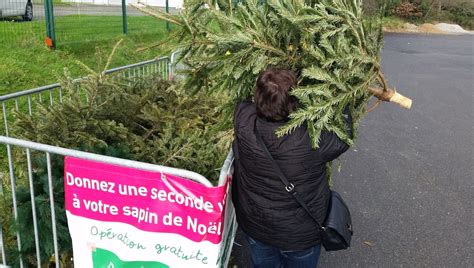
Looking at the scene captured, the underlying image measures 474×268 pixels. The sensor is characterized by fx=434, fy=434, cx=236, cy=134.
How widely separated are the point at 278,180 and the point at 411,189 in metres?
3.14

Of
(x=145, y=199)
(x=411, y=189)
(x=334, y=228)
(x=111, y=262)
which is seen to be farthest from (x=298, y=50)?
(x=411, y=189)

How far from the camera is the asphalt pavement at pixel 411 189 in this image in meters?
3.61

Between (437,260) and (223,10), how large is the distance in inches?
103

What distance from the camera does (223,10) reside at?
2758mm

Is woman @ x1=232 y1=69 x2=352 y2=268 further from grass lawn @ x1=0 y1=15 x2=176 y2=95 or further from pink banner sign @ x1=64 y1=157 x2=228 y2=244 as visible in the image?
grass lawn @ x1=0 y1=15 x2=176 y2=95

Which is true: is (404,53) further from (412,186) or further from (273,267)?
(273,267)

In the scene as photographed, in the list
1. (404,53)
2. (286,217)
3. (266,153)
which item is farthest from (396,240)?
(404,53)

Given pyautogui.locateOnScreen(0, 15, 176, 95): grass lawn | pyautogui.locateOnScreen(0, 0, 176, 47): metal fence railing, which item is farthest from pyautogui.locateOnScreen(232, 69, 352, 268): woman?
pyautogui.locateOnScreen(0, 0, 176, 47): metal fence railing

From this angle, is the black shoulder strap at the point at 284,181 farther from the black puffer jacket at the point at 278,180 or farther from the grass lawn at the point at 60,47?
the grass lawn at the point at 60,47

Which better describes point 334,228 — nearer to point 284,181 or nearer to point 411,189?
point 284,181

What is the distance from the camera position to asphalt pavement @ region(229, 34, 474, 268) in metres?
3.61

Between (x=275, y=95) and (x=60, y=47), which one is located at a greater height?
(x=275, y=95)

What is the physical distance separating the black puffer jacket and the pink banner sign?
0.36 metres

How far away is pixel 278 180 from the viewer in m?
2.22
